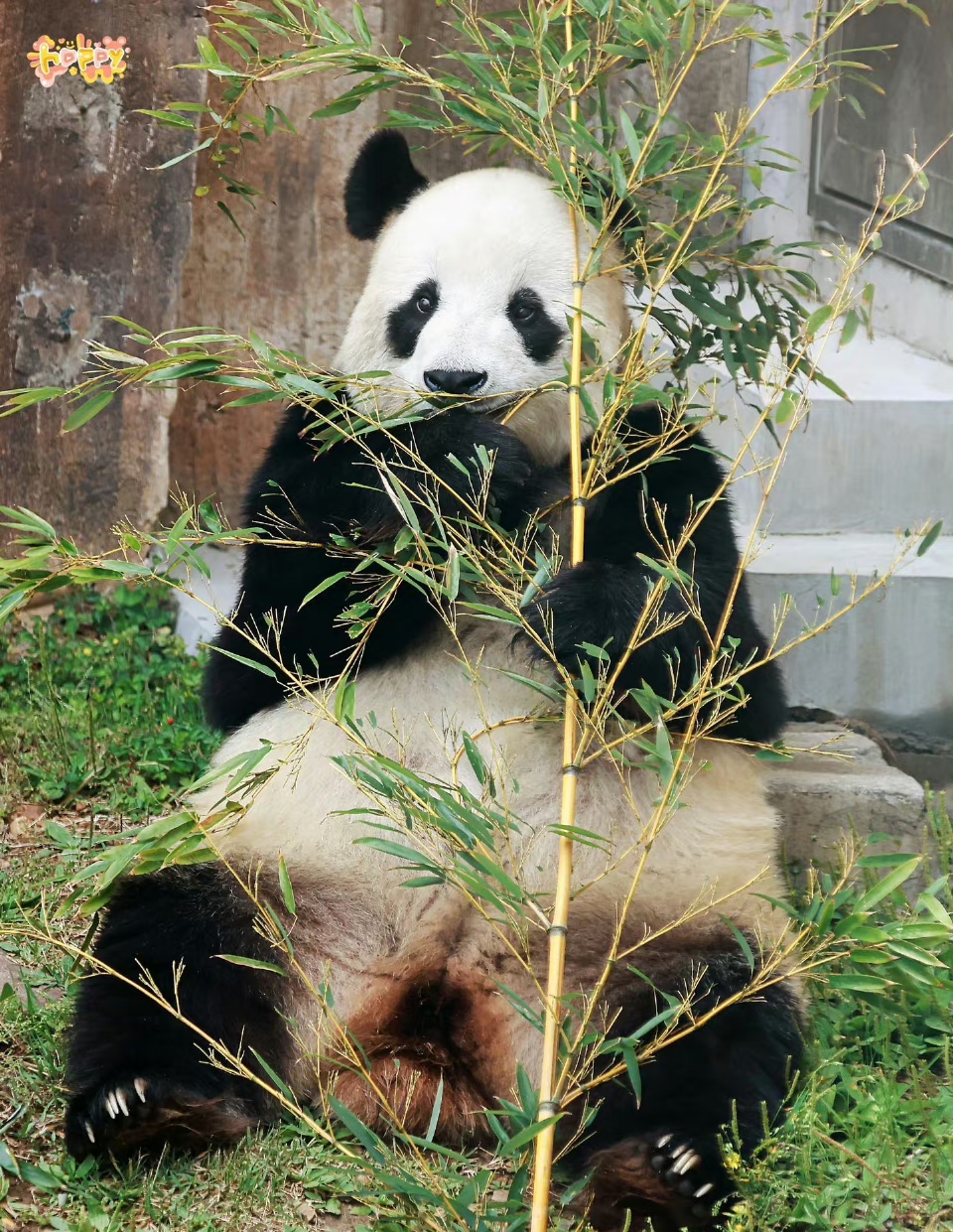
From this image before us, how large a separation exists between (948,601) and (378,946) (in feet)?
6.76

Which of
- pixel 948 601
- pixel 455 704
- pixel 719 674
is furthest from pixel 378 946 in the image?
pixel 948 601

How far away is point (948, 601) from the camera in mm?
3836

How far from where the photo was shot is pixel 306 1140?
2.40 meters

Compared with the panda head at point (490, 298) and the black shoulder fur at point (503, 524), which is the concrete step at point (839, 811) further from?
the panda head at point (490, 298)

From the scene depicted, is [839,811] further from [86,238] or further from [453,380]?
[86,238]

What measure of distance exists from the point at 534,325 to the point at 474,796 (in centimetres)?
92

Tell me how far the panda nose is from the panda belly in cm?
47

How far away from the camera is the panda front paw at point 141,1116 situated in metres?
2.24

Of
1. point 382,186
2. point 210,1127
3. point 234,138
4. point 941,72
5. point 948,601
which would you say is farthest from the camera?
point 234,138

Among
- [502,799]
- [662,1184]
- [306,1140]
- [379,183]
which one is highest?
[379,183]

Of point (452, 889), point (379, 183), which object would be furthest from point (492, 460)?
point (379, 183)

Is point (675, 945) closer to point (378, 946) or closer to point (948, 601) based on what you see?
point (378, 946)

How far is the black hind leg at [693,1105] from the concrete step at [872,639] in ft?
5.19

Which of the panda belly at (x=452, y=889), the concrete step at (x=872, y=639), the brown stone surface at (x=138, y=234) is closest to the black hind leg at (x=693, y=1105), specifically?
the panda belly at (x=452, y=889)
